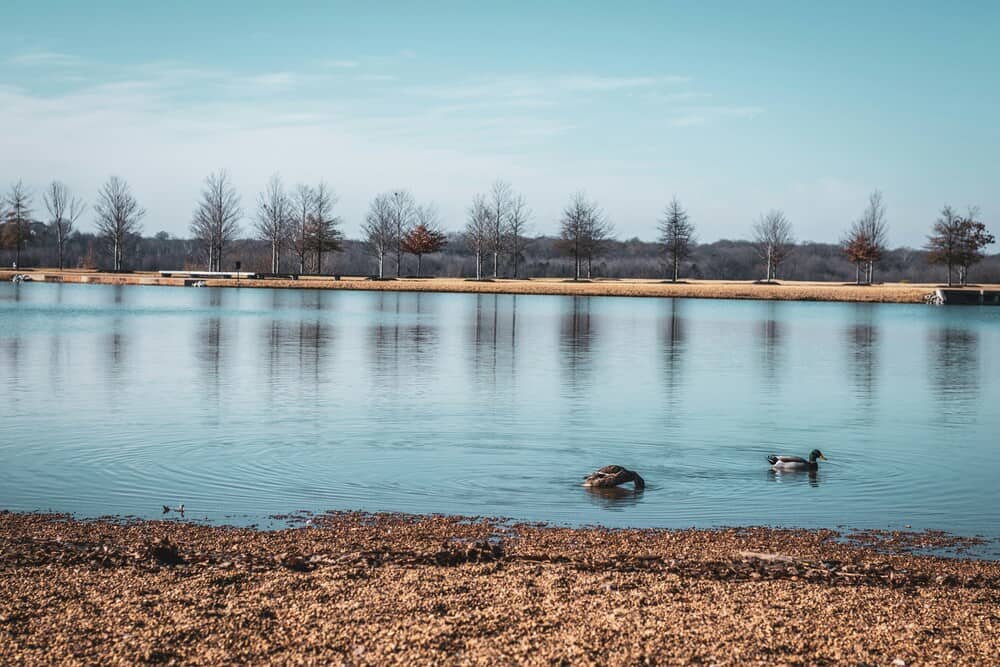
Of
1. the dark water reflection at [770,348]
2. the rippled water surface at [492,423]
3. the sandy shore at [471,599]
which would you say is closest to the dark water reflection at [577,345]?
the rippled water surface at [492,423]

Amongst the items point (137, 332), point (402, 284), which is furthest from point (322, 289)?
point (137, 332)

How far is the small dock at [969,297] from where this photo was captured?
282 feet

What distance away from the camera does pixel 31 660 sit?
6574 millimetres

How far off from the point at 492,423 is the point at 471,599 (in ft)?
38.1

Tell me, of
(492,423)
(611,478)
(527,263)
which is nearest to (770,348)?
(492,423)

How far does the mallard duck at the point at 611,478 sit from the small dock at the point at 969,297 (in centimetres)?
7936

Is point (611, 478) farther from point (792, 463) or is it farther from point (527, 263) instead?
point (527, 263)

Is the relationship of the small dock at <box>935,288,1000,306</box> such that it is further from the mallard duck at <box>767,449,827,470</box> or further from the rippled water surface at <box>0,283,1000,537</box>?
the mallard duck at <box>767,449,827,470</box>

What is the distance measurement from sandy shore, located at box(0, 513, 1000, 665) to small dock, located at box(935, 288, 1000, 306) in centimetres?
8215

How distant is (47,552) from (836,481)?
10621 millimetres

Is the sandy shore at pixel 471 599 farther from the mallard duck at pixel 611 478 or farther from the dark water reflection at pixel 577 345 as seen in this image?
the dark water reflection at pixel 577 345

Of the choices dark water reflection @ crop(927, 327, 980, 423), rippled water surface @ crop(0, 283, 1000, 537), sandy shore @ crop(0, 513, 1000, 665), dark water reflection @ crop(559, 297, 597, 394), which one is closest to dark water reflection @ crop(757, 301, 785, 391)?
rippled water surface @ crop(0, 283, 1000, 537)

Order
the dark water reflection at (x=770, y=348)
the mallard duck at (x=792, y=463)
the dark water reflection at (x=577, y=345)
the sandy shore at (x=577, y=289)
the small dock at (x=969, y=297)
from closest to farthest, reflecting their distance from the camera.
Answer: the mallard duck at (x=792, y=463) → the dark water reflection at (x=577, y=345) → the dark water reflection at (x=770, y=348) → the small dock at (x=969, y=297) → the sandy shore at (x=577, y=289)

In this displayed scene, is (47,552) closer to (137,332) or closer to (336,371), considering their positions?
(336,371)
